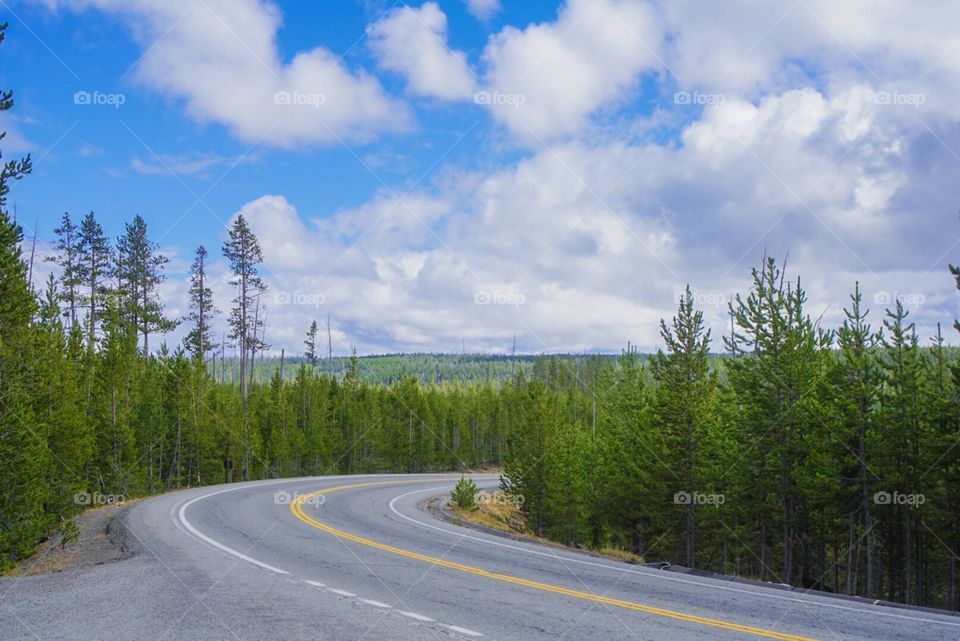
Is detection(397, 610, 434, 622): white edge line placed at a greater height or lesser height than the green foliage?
greater

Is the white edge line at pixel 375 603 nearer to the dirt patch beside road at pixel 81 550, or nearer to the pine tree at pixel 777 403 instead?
the dirt patch beside road at pixel 81 550

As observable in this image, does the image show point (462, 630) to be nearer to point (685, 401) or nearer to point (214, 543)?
point (214, 543)

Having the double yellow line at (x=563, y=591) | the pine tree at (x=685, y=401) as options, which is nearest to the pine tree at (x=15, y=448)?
the double yellow line at (x=563, y=591)

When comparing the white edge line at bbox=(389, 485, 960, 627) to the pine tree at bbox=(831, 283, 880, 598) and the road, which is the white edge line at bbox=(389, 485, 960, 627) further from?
the pine tree at bbox=(831, 283, 880, 598)

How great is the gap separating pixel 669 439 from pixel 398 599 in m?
23.1

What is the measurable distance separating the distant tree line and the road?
687cm

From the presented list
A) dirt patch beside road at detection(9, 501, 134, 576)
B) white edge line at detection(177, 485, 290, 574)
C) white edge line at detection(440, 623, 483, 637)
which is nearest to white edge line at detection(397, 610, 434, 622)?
white edge line at detection(440, 623, 483, 637)

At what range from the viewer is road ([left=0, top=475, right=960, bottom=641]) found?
752cm

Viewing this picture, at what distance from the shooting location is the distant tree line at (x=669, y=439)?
21.7 m

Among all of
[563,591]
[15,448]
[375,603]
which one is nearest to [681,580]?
[563,591]

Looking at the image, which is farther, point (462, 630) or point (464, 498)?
point (464, 498)

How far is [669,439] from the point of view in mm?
29719

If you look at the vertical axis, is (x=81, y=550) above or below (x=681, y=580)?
below

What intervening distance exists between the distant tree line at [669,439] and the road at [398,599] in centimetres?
687
